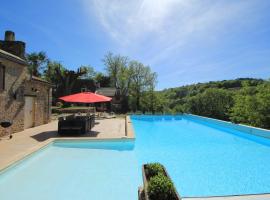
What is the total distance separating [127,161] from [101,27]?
37.7 ft

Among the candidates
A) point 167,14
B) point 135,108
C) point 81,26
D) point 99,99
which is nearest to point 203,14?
point 167,14

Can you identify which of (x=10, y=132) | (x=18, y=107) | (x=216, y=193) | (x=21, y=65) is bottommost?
(x=216, y=193)

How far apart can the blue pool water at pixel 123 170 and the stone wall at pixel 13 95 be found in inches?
108

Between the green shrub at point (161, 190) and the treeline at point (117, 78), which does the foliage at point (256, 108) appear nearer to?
the green shrub at point (161, 190)

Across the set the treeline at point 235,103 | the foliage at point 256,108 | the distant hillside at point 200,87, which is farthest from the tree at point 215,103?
the distant hillside at point 200,87

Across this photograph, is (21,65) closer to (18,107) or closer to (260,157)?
(18,107)

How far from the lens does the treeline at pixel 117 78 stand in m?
34.2

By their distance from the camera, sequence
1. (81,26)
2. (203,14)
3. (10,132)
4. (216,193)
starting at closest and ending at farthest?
(216,193), (10,132), (203,14), (81,26)

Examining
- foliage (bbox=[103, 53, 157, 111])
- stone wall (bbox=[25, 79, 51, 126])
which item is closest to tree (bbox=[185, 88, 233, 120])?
foliage (bbox=[103, 53, 157, 111])

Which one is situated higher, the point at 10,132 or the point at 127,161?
the point at 10,132

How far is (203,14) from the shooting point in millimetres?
12492

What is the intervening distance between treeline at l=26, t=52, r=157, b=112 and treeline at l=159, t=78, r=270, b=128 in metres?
3.27

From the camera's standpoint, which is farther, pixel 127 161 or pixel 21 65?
pixel 21 65

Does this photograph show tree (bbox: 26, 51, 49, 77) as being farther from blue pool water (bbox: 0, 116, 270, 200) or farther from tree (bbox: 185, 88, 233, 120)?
blue pool water (bbox: 0, 116, 270, 200)
